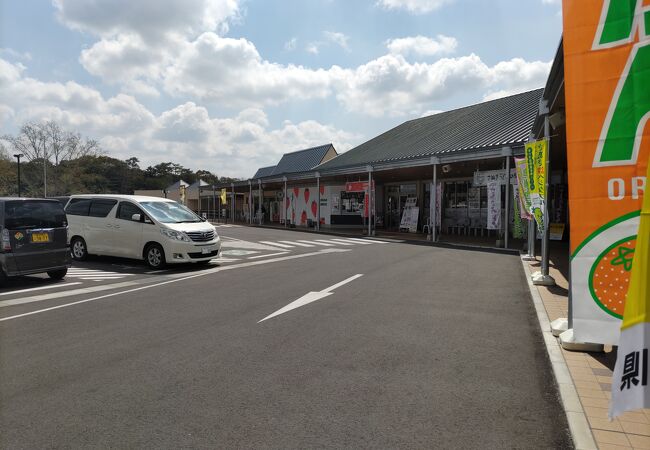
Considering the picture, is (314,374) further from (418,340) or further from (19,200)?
(19,200)

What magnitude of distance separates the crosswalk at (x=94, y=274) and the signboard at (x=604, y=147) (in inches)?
362

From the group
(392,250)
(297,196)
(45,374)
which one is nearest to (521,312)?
(45,374)

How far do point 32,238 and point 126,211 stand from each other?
9.76 feet

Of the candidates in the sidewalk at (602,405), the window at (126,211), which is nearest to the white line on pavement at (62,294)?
the window at (126,211)

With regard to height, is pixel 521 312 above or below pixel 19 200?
below

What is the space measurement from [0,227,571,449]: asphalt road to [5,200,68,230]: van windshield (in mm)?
1453

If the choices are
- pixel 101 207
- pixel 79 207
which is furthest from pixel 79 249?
pixel 101 207

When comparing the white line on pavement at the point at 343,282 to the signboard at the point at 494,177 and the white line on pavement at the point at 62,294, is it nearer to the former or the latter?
the white line on pavement at the point at 62,294

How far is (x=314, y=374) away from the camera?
3996 mm

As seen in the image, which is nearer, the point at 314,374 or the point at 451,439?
the point at 451,439

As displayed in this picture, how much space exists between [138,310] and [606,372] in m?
6.10

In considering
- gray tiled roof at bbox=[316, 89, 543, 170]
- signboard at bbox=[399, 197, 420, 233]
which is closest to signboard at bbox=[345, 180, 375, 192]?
gray tiled roof at bbox=[316, 89, 543, 170]

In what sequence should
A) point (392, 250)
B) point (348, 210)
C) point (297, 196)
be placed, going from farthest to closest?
point (297, 196) → point (348, 210) → point (392, 250)

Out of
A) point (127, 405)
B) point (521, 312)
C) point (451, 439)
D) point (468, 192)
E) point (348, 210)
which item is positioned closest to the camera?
point (451, 439)
